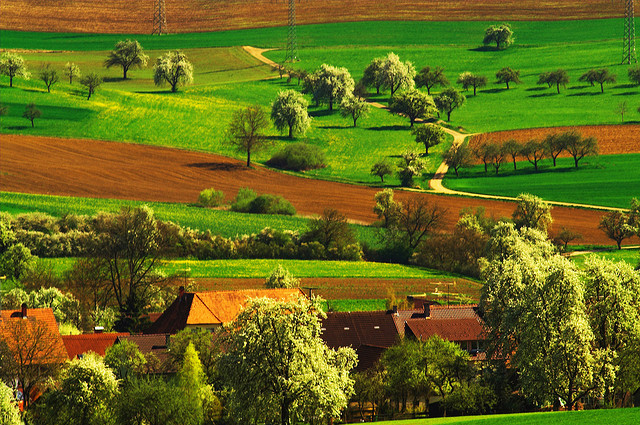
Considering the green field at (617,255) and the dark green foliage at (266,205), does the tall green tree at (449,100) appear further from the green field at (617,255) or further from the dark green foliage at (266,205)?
the green field at (617,255)

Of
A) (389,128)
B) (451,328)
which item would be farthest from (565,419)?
(389,128)

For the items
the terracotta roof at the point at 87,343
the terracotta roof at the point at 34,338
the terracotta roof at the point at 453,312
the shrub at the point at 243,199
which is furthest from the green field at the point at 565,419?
the shrub at the point at 243,199

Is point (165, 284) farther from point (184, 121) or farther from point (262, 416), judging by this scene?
point (184, 121)

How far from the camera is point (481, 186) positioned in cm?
15838

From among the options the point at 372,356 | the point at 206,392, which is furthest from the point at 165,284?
the point at 206,392

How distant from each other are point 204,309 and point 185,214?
47.9 meters

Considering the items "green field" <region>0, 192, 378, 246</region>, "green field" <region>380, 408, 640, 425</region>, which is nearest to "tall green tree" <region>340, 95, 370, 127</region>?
"green field" <region>0, 192, 378, 246</region>

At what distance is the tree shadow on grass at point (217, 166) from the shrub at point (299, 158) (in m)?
5.44

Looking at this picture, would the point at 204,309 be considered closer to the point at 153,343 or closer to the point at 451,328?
the point at 153,343

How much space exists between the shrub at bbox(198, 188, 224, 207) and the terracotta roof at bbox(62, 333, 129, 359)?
6270cm

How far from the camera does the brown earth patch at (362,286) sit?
110 m

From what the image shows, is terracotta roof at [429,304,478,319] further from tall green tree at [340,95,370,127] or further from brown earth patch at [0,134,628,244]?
tall green tree at [340,95,370,127]

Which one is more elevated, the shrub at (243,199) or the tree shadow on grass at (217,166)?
the tree shadow on grass at (217,166)

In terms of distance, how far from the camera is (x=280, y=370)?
199 feet
